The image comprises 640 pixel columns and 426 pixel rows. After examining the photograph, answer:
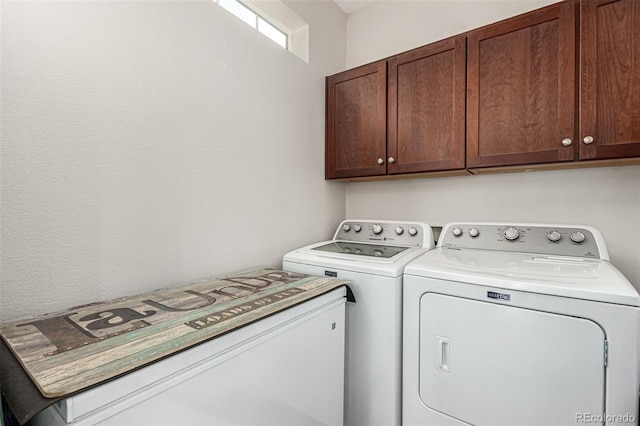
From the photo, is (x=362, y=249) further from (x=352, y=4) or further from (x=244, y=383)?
(x=352, y=4)

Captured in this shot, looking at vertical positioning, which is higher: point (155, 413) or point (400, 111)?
point (400, 111)

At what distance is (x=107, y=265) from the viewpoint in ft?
3.53

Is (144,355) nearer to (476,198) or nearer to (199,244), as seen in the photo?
(199,244)

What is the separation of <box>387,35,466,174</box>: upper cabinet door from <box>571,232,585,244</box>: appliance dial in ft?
2.13

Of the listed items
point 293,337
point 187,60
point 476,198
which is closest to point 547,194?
point 476,198

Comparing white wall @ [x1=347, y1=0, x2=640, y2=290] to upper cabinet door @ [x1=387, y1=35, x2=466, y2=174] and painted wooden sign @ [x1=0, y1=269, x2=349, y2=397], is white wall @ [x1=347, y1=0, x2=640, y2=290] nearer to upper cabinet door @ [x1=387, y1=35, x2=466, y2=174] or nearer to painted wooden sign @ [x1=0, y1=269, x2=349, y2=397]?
upper cabinet door @ [x1=387, y1=35, x2=466, y2=174]

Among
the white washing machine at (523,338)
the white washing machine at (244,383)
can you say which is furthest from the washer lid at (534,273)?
the white washing machine at (244,383)

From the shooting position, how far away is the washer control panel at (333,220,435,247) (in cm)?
184

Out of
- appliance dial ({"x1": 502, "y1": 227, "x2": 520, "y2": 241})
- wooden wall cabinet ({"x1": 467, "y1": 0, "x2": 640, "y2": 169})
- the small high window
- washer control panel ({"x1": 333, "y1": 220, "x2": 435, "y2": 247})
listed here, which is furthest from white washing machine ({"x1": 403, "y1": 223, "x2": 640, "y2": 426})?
the small high window

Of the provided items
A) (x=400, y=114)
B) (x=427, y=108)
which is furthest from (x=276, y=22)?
(x=427, y=108)

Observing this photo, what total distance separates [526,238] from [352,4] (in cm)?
216

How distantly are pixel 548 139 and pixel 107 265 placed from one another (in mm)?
2036

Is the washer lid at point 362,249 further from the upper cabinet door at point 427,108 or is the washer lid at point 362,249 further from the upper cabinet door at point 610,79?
the upper cabinet door at point 610,79

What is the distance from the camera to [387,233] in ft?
6.52
